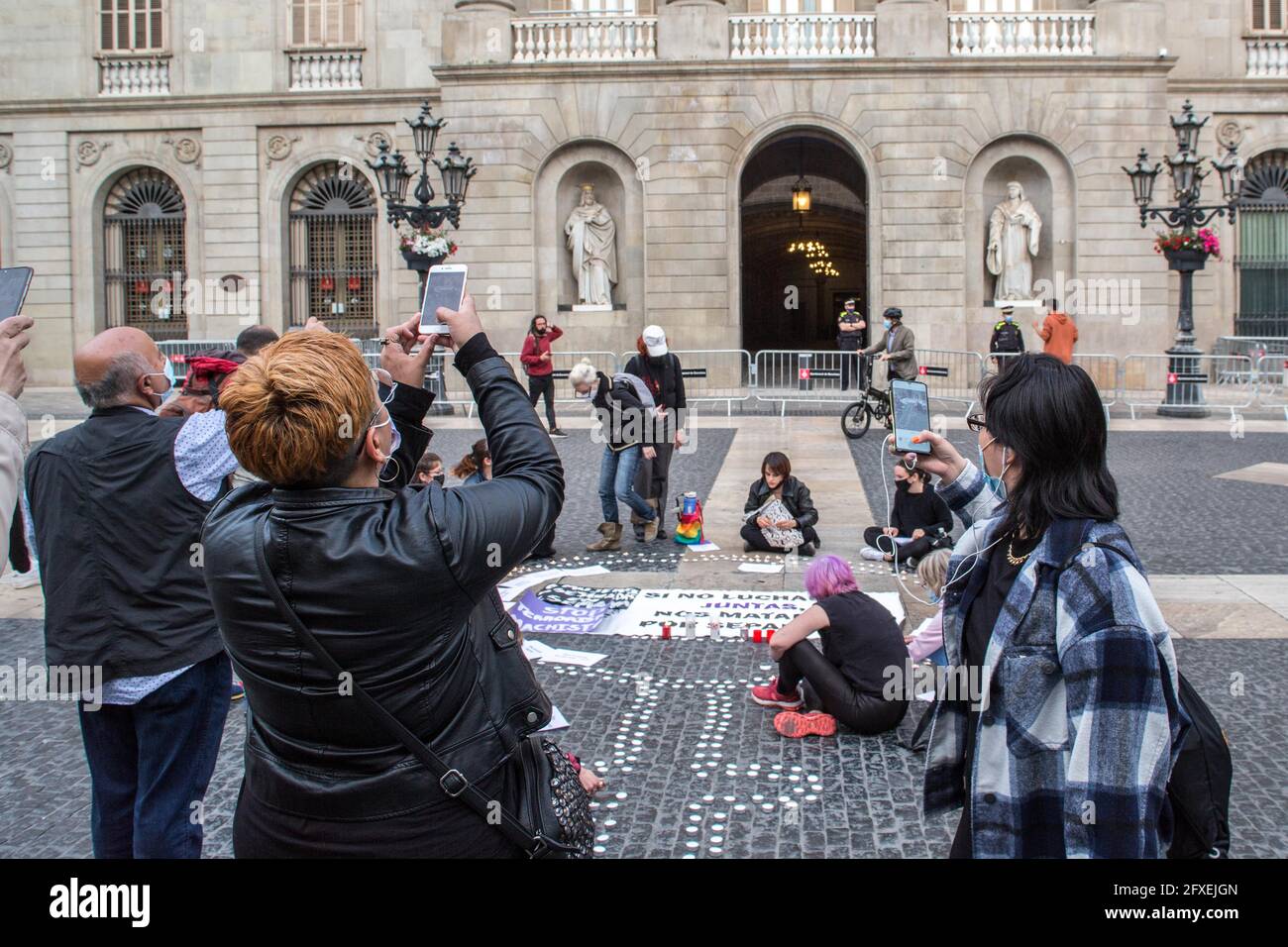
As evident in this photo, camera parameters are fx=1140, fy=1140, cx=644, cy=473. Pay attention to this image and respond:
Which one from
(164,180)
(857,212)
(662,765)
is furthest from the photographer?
(857,212)

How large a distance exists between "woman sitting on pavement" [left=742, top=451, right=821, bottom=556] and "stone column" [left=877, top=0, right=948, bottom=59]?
1797 centimetres

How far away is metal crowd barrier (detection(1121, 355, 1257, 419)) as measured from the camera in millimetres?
20500

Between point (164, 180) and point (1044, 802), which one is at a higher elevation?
point (164, 180)

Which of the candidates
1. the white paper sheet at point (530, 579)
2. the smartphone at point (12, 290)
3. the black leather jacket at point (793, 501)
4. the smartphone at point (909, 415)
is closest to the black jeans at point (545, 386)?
the black leather jacket at point (793, 501)

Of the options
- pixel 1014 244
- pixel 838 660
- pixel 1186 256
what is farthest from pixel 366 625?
pixel 1014 244

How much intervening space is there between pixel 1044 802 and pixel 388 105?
91.5 feet

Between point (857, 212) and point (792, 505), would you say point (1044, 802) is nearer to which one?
point (792, 505)

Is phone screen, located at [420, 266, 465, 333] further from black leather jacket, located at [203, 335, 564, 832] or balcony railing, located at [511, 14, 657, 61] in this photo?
balcony railing, located at [511, 14, 657, 61]

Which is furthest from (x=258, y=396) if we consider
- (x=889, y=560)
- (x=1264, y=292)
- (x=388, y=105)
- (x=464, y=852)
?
(x=1264, y=292)

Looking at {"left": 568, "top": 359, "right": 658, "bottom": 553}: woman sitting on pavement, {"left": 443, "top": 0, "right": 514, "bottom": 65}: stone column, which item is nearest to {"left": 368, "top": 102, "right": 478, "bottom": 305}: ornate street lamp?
{"left": 443, "top": 0, "right": 514, "bottom": 65}: stone column

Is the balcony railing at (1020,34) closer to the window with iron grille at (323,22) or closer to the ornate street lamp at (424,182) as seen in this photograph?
the ornate street lamp at (424,182)

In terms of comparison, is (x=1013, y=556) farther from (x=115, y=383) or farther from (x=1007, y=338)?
(x=1007, y=338)
